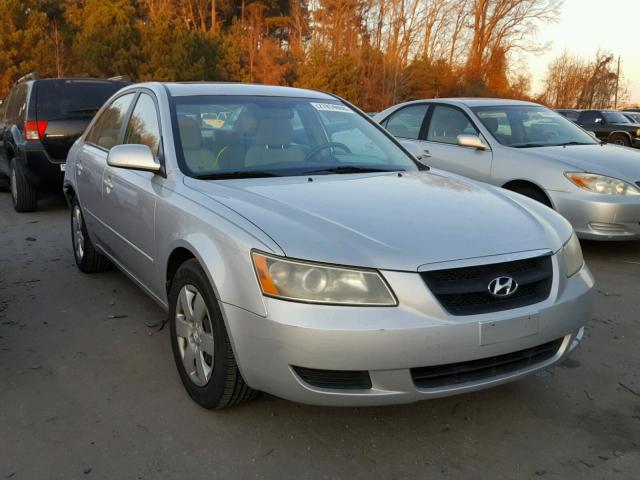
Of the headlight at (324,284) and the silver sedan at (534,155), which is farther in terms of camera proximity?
the silver sedan at (534,155)

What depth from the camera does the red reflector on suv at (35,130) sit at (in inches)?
294

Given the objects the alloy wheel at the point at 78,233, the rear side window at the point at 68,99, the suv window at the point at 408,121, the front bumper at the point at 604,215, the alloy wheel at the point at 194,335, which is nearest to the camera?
the alloy wheel at the point at 194,335

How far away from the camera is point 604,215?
5.31m

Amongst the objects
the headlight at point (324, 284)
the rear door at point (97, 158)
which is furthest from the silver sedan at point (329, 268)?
the rear door at point (97, 158)

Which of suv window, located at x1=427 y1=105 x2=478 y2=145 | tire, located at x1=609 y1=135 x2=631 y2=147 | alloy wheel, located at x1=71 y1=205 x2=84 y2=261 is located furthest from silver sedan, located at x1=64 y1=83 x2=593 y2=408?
tire, located at x1=609 y1=135 x2=631 y2=147

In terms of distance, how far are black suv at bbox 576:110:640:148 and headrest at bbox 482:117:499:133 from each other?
1506 centimetres

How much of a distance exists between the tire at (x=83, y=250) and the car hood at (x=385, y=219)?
2.17 meters

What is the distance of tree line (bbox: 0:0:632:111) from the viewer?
3297cm

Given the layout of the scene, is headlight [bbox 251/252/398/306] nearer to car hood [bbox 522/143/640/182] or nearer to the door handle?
the door handle

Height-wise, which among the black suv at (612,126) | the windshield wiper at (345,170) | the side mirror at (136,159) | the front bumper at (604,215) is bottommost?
the black suv at (612,126)

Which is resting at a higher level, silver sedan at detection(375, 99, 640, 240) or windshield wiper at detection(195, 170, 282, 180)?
windshield wiper at detection(195, 170, 282, 180)

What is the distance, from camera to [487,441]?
256cm

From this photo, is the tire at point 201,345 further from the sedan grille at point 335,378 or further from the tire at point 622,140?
the tire at point 622,140

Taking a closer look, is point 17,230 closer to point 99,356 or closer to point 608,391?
point 99,356
